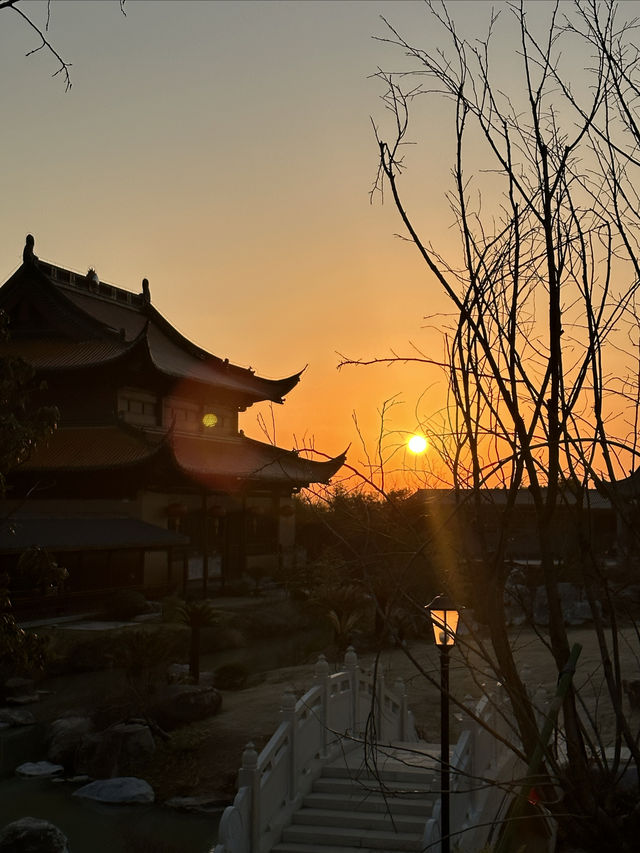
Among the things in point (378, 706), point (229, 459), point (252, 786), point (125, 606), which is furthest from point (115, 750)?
point (229, 459)

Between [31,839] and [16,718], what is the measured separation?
566 cm

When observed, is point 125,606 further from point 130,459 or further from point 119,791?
point 119,791

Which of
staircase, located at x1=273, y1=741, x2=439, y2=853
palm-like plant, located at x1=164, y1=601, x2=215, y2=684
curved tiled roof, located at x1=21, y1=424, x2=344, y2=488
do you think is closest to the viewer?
staircase, located at x1=273, y1=741, x2=439, y2=853

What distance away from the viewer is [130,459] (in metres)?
26.1

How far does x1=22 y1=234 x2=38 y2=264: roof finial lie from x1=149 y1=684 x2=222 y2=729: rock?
17913 millimetres

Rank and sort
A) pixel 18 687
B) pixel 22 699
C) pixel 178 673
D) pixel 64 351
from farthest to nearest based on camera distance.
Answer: pixel 64 351 < pixel 178 673 < pixel 18 687 < pixel 22 699

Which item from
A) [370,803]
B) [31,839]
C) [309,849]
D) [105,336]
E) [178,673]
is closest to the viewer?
[309,849]

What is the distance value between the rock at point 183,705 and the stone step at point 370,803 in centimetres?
569

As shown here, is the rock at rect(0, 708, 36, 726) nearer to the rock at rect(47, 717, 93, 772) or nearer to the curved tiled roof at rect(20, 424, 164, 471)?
the rock at rect(47, 717, 93, 772)

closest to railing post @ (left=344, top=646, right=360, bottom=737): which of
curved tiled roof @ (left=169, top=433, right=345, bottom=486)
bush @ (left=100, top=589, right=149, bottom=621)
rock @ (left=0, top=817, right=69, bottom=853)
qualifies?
rock @ (left=0, top=817, right=69, bottom=853)

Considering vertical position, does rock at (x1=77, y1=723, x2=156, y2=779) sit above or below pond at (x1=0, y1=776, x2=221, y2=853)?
above

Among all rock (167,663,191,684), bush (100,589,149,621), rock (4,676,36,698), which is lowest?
rock (4,676,36,698)

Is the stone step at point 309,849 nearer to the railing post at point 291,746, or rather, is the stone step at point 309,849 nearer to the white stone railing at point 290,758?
the white stone railing at point 290,758

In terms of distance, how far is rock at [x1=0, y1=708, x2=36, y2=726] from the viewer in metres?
16.0
